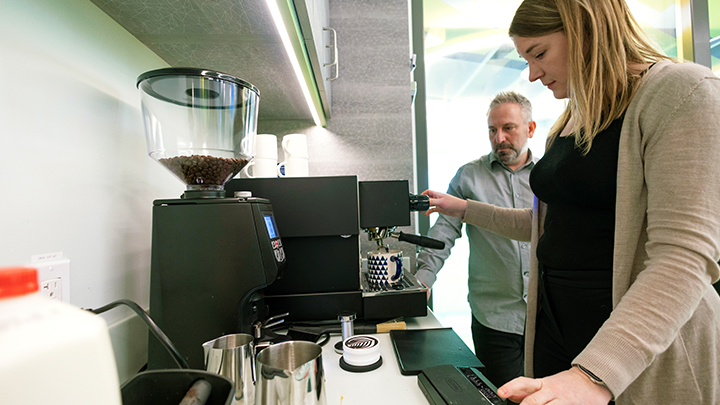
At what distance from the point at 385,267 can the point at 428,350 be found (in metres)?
0.26

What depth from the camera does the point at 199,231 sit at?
0.64 meters

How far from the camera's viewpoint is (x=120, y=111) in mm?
720

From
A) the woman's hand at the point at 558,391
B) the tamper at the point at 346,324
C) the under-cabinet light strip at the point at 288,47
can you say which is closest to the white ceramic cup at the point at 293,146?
the under-cabinet light strip at the point at 288,47

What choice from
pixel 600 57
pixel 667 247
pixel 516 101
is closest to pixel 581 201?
pixel 667 247

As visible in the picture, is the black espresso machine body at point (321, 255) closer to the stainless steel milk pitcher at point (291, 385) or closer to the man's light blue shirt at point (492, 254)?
the stainless steel milk pitcher at point (291, 385)

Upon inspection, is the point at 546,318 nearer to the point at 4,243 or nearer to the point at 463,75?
the point at 4,243

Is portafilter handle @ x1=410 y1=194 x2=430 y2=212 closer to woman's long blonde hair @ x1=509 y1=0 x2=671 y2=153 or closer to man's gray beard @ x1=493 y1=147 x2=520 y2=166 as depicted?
woman's long blonde hair @ x1=509 y1=0 x2=671 y2=153

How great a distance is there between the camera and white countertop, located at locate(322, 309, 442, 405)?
557mm

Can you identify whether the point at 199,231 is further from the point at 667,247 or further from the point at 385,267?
the point at 667,247

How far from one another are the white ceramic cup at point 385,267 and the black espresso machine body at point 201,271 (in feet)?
1.17

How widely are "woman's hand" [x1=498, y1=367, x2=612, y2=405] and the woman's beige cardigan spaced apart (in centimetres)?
2

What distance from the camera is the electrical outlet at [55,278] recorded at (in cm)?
51

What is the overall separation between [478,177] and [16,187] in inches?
59.8

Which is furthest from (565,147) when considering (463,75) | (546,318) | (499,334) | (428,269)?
(463,75)
